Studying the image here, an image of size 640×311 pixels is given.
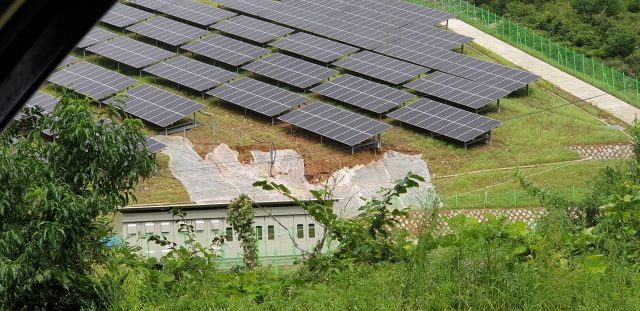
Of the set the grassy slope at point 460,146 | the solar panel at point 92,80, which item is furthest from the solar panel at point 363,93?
the solar panel at point 92,80

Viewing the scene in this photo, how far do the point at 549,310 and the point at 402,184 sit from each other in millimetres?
2141

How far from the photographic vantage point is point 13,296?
8.30 metres

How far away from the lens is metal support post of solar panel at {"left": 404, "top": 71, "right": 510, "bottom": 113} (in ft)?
94.7

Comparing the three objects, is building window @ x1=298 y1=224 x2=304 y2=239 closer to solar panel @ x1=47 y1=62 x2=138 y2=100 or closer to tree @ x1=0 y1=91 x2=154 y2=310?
tree @ x1=0 y1=91 x2=154 y2=310

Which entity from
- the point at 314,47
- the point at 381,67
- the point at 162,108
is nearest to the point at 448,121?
the point at 381,67

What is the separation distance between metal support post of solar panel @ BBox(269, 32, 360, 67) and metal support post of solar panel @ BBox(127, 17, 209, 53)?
4371 millimetres

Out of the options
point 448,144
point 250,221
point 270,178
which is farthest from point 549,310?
point 448,144

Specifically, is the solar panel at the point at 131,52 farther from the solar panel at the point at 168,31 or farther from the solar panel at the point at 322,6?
the solar panel at the point at 322,6

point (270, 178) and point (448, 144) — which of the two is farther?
point (448, 144)

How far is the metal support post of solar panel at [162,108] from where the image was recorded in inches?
1073

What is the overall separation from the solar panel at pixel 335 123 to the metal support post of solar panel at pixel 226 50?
19.9ft

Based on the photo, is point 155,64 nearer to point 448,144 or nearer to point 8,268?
point 448,144

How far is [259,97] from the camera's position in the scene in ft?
96.4

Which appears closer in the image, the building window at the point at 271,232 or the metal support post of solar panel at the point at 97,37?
the building window at the point at 271,232
